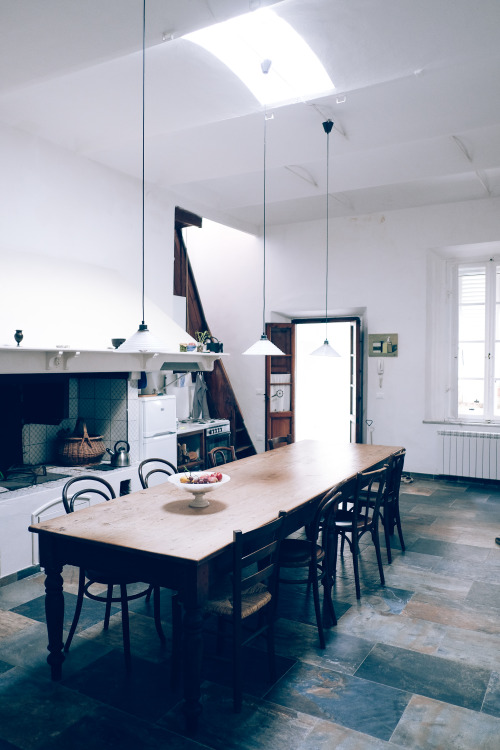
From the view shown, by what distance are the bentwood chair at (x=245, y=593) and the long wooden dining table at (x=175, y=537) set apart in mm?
118

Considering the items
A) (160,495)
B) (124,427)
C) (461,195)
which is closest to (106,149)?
(124,427)

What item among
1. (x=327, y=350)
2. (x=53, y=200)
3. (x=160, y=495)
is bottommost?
(x=160, y=495)

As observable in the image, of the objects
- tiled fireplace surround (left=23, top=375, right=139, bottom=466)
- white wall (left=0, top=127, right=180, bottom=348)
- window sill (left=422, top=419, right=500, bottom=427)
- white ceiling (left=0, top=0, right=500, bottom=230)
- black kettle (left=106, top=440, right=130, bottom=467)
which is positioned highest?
white ceiling (left=0, top=0, right=500, bottom=230)

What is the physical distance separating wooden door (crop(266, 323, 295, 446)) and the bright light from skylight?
4.47 metres

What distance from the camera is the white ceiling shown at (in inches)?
122

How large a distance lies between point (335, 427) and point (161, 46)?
9.08m

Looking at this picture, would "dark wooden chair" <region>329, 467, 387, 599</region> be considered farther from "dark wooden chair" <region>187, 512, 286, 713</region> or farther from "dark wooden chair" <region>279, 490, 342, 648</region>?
"dark wooden chair" <region>187, 512, 286, 713</region>

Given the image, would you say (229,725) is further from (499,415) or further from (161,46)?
(499,415)

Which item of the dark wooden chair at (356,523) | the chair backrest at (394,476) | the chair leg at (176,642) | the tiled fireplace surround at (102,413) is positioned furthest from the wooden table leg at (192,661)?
the tiled fireplace surround at (102,413)

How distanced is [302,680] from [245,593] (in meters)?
0.52

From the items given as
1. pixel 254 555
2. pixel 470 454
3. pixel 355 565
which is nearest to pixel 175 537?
pixel 254 555

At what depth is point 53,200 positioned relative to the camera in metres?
5.17

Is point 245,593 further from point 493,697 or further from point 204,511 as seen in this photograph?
point 493,697

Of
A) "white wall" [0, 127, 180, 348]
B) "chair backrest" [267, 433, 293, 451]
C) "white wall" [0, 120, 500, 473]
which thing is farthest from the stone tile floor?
"white wall" [0, 120, 500, 473]
